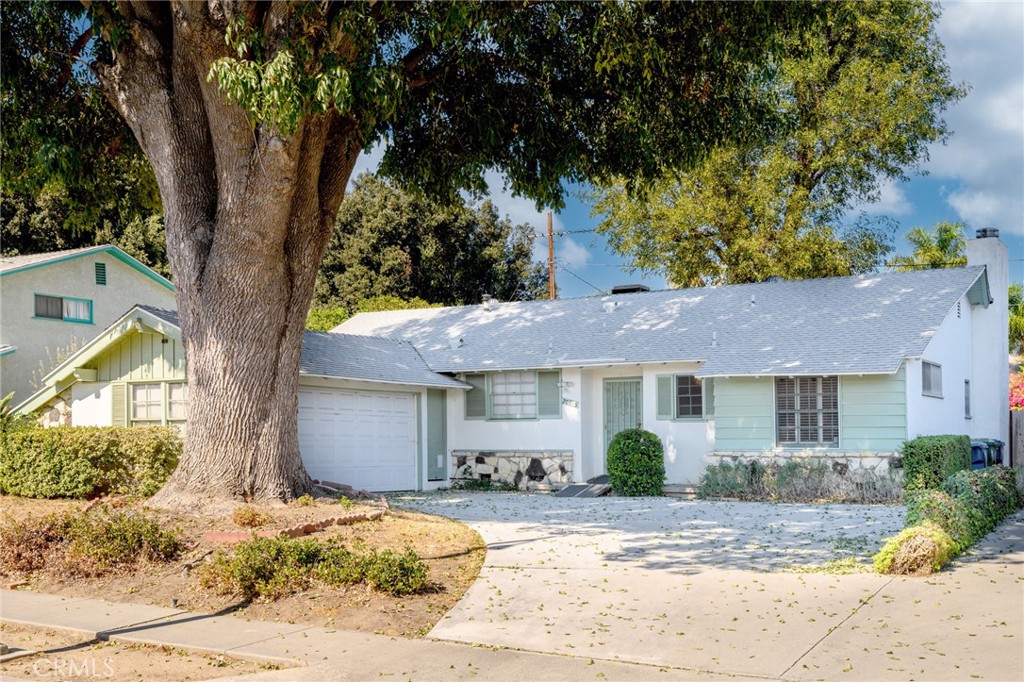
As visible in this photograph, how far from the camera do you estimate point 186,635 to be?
339 inches

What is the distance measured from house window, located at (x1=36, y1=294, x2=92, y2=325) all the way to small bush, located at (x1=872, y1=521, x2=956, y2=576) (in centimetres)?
2349

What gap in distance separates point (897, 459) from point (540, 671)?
13.1 metres

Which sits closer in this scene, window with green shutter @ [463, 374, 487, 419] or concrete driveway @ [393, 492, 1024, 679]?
concrete driveway @ [393, 492, 1024, 679]

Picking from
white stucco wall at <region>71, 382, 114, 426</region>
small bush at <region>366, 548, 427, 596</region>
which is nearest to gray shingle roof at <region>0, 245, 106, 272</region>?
white stucco wall at <region>71, 382, 114, 426</region>

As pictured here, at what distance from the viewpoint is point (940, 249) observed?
33188mm

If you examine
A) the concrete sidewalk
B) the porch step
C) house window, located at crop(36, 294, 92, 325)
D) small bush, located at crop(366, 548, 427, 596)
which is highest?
house window, located at crop(36, 294, 92, 325)

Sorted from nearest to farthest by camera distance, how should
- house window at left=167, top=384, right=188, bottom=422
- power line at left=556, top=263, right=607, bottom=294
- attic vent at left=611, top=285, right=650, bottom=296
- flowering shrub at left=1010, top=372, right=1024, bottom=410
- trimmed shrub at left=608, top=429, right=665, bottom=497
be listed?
house window at left=167, top=384, right=188, bottom=422, trimmed shrub at left=608, top=429, right=665, bottom=497, attic vent at left=611, top=285, right=650, bottom=296, flowering shrub at left=1010, top=372, right=1024, bottom=410, power line at left=556, top=263, right=607, bottom=294

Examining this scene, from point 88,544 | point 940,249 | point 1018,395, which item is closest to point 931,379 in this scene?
point 1018,395

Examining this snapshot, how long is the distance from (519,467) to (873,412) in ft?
25.8

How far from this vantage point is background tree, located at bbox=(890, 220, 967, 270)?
3303cm

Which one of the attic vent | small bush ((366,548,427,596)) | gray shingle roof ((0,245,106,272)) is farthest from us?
the attic vent

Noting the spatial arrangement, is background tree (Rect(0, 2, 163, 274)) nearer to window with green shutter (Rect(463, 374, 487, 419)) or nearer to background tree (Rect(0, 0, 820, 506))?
background tree (Rect(0, 0, 820, 506))

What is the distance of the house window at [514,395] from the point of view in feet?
73.7

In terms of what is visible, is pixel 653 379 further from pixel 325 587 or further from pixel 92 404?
pixel 325 587
